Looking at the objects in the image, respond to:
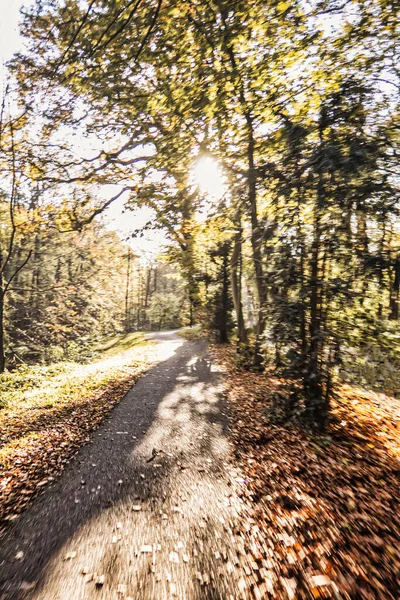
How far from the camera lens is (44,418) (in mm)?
6996

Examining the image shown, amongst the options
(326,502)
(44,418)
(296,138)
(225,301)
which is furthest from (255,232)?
(225,301)

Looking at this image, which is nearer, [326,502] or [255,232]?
[326,502]

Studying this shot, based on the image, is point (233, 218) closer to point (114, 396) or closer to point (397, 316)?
point (397, 316)

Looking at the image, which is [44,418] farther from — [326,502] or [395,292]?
[395,292]

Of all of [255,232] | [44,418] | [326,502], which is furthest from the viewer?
[44,418]

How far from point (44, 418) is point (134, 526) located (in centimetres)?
475

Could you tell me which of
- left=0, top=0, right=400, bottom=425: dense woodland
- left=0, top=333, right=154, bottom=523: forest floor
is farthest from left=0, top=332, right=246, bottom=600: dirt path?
left=0, top=0, right=400, bottom=425: dense woodland

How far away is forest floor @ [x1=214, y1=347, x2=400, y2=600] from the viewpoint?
2.52 m

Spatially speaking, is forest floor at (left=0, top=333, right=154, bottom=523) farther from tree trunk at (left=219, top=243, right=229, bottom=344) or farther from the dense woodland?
tree trunk at (left=219, top=243, right=229, bottom=344)

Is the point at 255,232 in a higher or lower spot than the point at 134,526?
higher

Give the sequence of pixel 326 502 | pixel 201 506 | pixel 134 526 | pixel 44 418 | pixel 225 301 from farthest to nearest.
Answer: pixel 225 301, pixel 44 418, pixel 201 506, pixel 326 502, pixel 134 526

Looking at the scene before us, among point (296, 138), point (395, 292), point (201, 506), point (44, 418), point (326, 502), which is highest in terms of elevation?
point (296, 138)

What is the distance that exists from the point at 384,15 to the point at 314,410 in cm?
731

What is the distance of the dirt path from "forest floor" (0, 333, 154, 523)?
35 cm
